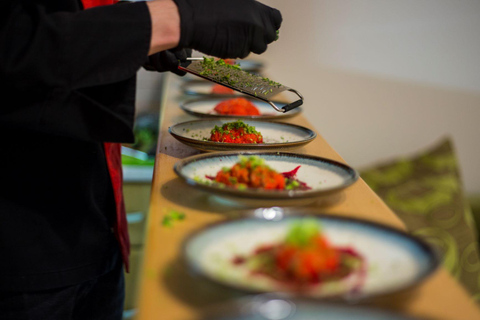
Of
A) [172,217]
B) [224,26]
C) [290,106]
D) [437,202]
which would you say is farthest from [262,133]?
[437,202]

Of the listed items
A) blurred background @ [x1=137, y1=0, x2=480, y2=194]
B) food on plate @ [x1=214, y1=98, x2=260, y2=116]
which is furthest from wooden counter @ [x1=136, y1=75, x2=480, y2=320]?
blurred background @ [x1=137, y1=0, x2=480, y2=194]

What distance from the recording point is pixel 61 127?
93cm

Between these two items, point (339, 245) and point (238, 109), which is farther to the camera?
point (238, 109)

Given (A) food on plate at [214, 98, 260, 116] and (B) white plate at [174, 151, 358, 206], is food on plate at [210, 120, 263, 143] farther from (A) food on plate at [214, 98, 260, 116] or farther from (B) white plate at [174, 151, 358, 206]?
(A) food on plate at [214, 98, 260, 116]

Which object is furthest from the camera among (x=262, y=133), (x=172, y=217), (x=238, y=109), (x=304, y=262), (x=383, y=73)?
(x=383, y=73)

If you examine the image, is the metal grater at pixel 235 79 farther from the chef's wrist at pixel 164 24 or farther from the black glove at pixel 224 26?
the chef's wrist at pixel 164 24

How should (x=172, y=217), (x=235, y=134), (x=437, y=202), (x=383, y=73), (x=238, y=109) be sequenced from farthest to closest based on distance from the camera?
1. (x=383, y=73)
2. (x=437, y=202)
3. (x=238, y=109)
4. (x=235, y=134)
5. (x=172, y=217)

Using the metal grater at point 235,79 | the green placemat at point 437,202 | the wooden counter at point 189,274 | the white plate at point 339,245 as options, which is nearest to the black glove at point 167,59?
the metal grater at point 235,79

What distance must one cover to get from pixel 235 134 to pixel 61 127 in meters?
0.49

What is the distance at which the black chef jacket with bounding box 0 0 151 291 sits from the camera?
866 mm

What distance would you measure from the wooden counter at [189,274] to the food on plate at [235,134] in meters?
0.15

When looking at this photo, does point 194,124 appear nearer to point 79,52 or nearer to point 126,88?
point 126,88

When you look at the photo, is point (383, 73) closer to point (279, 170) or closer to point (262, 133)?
point (262, 133)

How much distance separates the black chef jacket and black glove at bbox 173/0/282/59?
0.09 m
